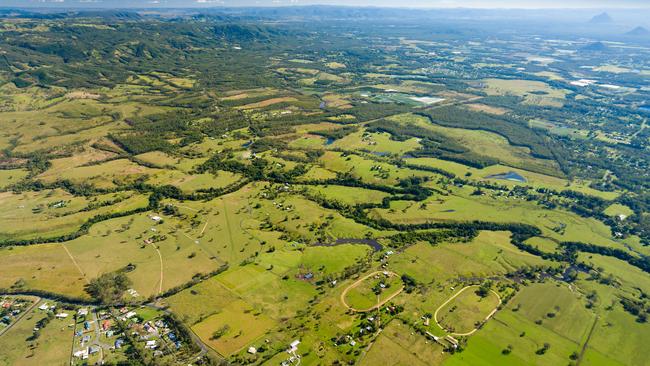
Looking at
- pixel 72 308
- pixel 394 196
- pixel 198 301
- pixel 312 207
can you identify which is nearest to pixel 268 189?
pixel 312 207

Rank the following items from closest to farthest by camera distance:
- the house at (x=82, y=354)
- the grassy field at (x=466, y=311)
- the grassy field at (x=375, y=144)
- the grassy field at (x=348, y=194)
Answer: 1. the house at (x=82, y=354)
2. the grassy field at (x=466, y=311)
3. the grassy field at (x=348, y=194)
4. the grassy field at (x=375, y=144)

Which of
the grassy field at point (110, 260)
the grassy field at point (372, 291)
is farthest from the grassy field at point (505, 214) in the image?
the grassy field at point (110, 260)

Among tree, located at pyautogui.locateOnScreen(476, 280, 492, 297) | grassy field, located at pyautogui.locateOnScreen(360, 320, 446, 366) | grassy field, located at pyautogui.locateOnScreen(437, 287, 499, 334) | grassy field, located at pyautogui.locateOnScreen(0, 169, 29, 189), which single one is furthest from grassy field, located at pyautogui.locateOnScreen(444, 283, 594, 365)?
grassy field, located at pyautogui.locateOnScreen(0, 169, 29, 189)

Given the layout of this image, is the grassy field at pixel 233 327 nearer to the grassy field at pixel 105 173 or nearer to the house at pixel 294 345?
the house at pixel 294 345

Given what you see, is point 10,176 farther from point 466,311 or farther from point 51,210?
point 466,311

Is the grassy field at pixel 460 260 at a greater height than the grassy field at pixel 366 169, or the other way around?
the grassy field at pixel 366 169

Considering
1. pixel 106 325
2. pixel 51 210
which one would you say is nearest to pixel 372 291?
pixel 106 325

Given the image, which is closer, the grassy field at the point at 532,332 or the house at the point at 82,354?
the house at the point at 82,354

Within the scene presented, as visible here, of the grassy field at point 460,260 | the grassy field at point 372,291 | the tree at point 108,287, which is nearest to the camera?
the tree at point 108,287

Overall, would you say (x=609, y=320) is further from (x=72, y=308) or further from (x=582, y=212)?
(x=72, y=308)

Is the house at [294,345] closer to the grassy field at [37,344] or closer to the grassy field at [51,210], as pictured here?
the grassy field at [37,344]

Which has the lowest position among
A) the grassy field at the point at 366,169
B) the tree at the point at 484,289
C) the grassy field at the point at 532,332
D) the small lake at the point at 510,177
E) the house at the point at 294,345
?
the house at the point at 294,345
